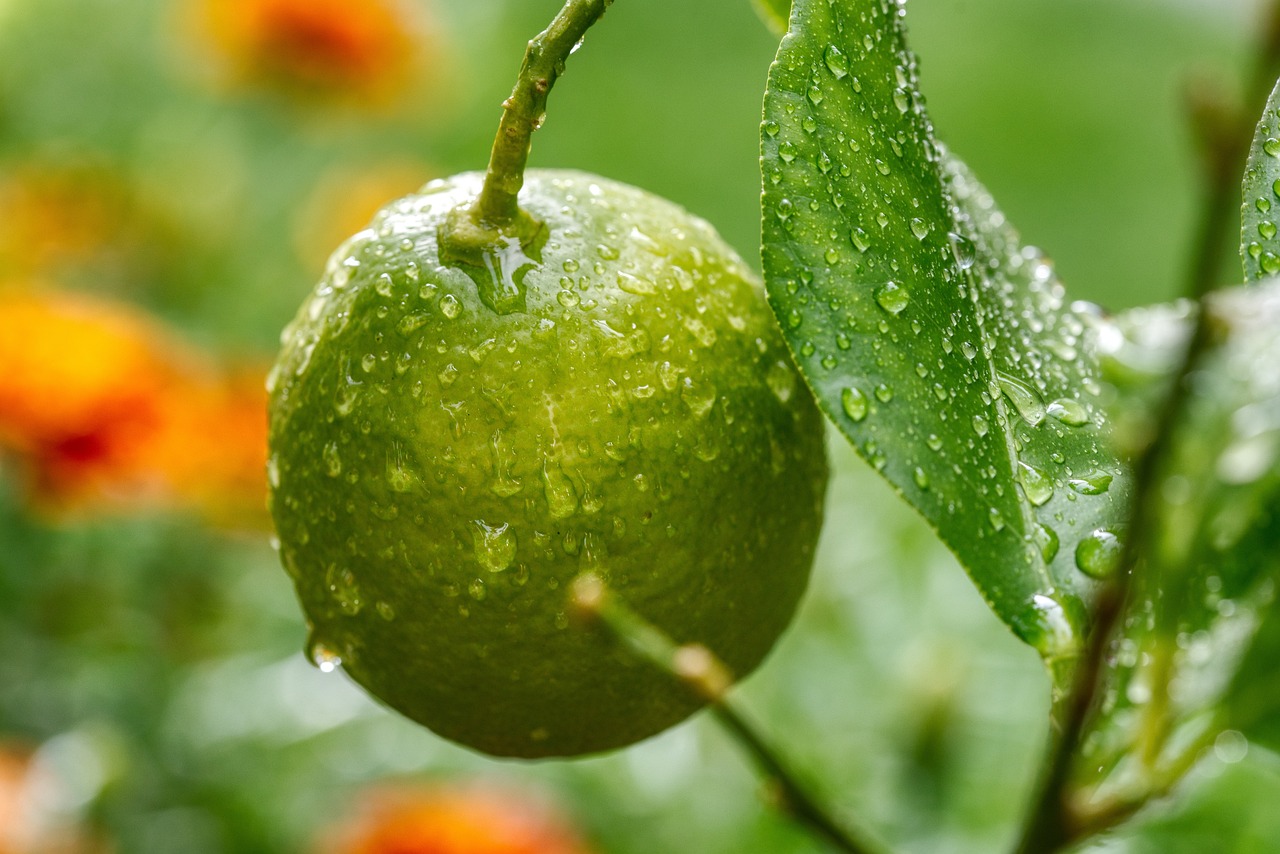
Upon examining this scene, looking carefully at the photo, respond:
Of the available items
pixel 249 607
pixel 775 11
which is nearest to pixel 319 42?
pixel 249 607

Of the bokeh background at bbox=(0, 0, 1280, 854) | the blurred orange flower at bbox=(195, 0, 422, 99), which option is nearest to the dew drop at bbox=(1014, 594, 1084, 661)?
the bokeh background at bbox=(0, 0, 1280, 854)

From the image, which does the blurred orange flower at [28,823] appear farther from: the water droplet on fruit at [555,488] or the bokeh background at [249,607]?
the water droplet on fruit at [555,488]

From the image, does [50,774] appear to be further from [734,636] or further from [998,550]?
[998,550]

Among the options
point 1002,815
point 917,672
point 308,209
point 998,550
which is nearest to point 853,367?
point 998,550

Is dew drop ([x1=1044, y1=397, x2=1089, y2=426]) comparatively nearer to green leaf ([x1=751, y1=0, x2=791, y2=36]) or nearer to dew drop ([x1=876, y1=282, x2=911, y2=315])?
dew drop ([x1=876, y1=282, x2=911, y2=315])

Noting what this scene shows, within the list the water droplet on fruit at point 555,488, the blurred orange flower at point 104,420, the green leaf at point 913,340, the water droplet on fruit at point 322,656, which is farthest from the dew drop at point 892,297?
the blurred orange flower at point 104,420
